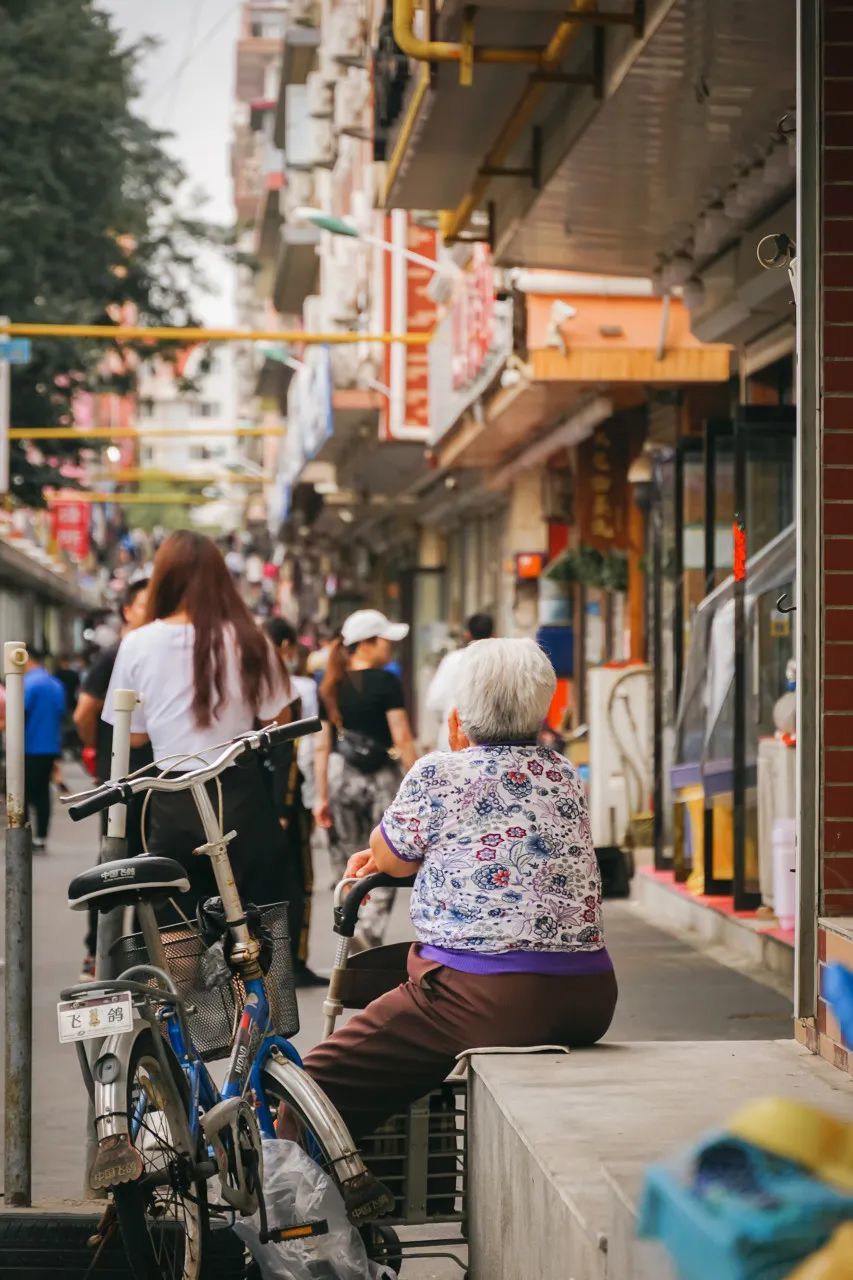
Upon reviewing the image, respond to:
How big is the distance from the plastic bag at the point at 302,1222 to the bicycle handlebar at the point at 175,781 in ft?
2.88

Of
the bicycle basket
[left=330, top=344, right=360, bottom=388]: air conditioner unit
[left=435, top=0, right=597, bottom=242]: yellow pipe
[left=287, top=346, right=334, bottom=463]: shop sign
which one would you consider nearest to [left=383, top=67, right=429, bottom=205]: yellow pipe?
[left=435, top=0, right=597, bottom=242]: yellow pipe

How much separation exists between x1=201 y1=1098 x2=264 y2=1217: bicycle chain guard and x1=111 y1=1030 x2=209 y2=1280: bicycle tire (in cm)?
7

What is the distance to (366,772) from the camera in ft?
34.6

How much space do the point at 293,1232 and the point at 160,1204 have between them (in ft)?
1.04

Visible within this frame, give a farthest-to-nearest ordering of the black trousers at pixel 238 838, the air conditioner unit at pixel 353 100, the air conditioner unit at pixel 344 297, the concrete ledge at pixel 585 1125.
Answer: the air conditioner unit at pixel 344 297
the air conditioner unit at pixel 353 100
the black trousers at pixel 238 838
the concrete ledge at pixel 585 1125

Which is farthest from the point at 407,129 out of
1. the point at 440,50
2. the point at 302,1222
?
the point at 302,1222

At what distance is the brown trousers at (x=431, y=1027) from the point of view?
4703 millimetres

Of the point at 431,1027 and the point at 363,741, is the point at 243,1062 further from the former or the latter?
the point at 363,741

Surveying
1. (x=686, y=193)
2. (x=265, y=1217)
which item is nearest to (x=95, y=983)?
(x=265, y=1217)

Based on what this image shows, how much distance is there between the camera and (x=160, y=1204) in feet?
15.0

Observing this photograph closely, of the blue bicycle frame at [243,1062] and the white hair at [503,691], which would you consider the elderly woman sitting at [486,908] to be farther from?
the blue bicycle frame at [243,1062]

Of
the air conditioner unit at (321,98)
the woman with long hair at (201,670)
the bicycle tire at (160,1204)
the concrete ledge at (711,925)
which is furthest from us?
the air conditioner unit at (321,98)

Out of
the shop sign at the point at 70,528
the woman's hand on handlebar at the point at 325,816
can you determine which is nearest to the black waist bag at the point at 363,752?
the woman's hand on handlebar at the point at 325,816

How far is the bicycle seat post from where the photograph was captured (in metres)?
4.82
